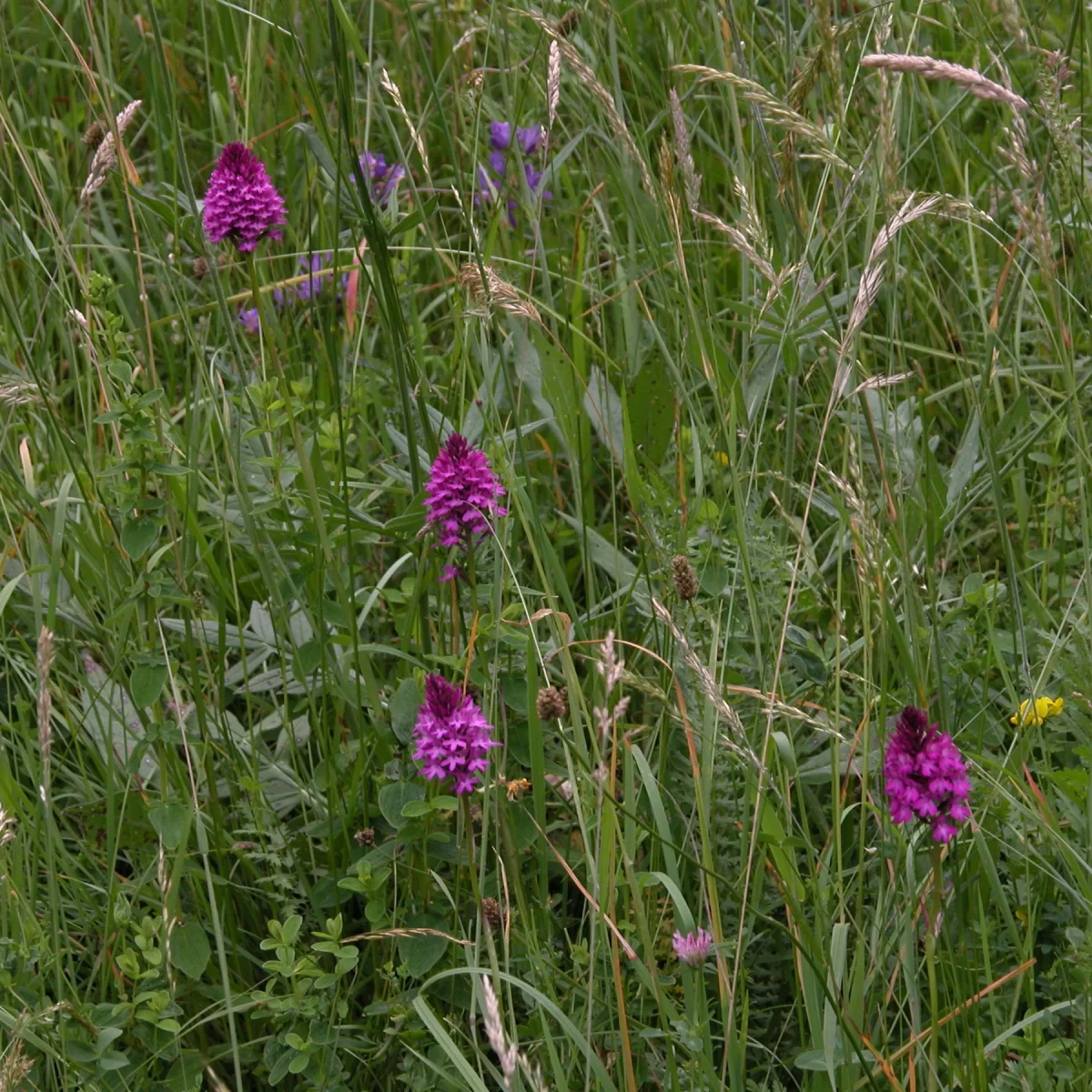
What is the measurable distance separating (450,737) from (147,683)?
403mm

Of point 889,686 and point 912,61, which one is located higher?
point 912,61

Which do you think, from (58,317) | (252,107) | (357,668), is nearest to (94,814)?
(357,668)

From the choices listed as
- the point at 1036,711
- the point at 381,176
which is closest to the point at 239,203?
the point at 381,176

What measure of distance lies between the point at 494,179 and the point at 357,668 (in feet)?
4.38

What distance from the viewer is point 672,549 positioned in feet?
5.50

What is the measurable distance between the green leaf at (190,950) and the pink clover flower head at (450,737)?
0.36m

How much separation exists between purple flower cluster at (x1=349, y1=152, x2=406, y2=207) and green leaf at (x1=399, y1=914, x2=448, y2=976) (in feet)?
4.13

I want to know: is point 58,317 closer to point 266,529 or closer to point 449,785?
point 266,529

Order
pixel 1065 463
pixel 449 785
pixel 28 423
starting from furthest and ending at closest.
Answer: pixel 28 423 < pixel 1065 463 < pixel 449 785

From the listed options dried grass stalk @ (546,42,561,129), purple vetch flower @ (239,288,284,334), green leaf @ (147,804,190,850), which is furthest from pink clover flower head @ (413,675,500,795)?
purple vetch flower @ (239,288,284,334)

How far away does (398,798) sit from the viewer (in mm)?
1419

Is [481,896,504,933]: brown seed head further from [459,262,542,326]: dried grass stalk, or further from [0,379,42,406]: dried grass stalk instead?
[0,379,42,406]: dried grass stalk

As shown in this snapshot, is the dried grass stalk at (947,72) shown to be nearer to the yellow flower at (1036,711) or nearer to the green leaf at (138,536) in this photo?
the yellow flower at (1036,711)

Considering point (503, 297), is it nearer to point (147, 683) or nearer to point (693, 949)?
point (147, 683)
